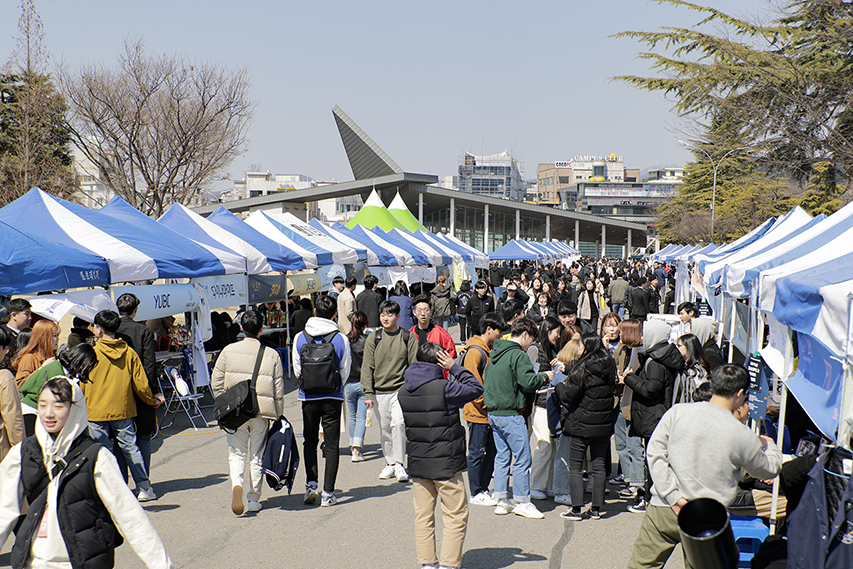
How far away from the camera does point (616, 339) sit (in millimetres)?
6863

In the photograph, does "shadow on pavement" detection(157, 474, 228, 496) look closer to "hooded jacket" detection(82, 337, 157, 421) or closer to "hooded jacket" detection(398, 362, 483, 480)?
"hooded jacket" detection(82, 337, 157, 421)

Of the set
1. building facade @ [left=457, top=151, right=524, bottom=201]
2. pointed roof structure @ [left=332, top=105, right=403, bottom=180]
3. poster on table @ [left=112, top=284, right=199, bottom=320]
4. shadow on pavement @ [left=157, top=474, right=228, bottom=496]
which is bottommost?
shadow on pavement @ [left=157, top=474, right=228, bottom=496]

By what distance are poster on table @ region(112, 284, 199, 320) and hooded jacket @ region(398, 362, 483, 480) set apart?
500cm

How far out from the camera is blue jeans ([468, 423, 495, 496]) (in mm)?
5641

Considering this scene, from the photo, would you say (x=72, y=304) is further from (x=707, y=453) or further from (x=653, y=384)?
(x=707, y=453)

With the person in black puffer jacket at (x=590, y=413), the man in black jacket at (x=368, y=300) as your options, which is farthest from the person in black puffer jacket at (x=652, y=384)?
the man in black jacket at (x=368, y=300)

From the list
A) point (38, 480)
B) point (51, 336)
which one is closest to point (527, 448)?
point (38, 480)

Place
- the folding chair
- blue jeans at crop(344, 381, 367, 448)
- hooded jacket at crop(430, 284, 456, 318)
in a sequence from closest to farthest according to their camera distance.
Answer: blue jeans at crop(344, 381, 367, 448) → the folding chair → hooded jacket at crop(430, 284, 456, 318)

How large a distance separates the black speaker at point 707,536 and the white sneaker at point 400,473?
12.1ft

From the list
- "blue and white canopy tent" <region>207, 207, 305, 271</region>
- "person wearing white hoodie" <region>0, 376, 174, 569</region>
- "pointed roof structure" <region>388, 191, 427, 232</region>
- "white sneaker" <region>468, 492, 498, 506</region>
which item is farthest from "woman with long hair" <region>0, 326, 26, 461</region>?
"pointed roof structure" <region>388, 191, 427, 232</region>

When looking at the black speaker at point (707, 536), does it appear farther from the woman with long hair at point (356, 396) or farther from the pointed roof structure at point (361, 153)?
the pointed roof structure at point (361, 153)

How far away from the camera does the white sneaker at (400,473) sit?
649 centimetres

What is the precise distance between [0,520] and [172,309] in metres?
6.38

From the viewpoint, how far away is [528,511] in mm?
5484
